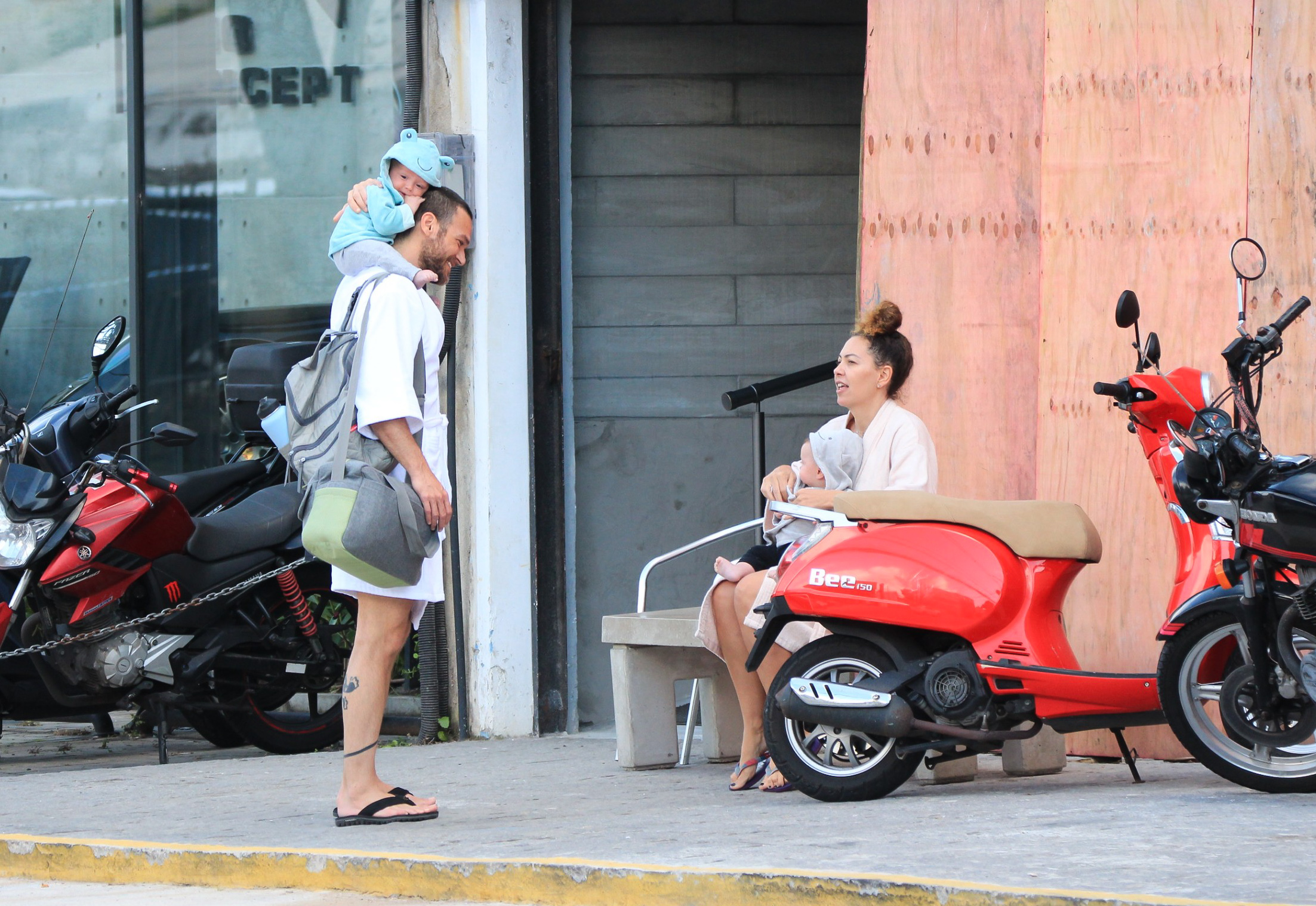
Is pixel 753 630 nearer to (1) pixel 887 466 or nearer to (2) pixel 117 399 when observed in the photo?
(1) pixel 887 466

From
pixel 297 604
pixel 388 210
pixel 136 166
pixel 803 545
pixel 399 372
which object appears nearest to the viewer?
pixel 399 372

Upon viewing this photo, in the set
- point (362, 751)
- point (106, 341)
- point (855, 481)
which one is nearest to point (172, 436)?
point (106, 341)

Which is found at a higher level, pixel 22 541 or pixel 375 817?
pixel 22 541

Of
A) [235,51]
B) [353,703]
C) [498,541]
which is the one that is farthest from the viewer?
[235,51]

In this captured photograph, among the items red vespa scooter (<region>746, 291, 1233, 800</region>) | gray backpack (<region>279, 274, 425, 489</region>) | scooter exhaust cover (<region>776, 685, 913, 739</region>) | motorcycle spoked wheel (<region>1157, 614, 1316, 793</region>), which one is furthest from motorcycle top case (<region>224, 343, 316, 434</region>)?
motorcycle spoked wheel (<region>1157, 614, 1316, 793</region>)

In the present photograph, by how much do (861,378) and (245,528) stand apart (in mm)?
2671

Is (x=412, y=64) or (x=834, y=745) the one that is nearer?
(x=834, y=745)

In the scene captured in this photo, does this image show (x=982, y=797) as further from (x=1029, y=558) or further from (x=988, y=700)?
(x=1029, y=558)

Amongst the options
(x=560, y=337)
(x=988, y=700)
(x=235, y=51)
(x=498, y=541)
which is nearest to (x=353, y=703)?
(x=988, y=700)

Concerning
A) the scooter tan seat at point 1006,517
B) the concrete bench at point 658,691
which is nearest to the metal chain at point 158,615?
the concrete bench at point 658,691

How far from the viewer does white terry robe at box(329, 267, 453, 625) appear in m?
4.65

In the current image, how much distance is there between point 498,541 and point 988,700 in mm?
2912

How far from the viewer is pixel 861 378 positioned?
5645 millimetres

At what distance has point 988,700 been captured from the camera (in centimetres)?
482
